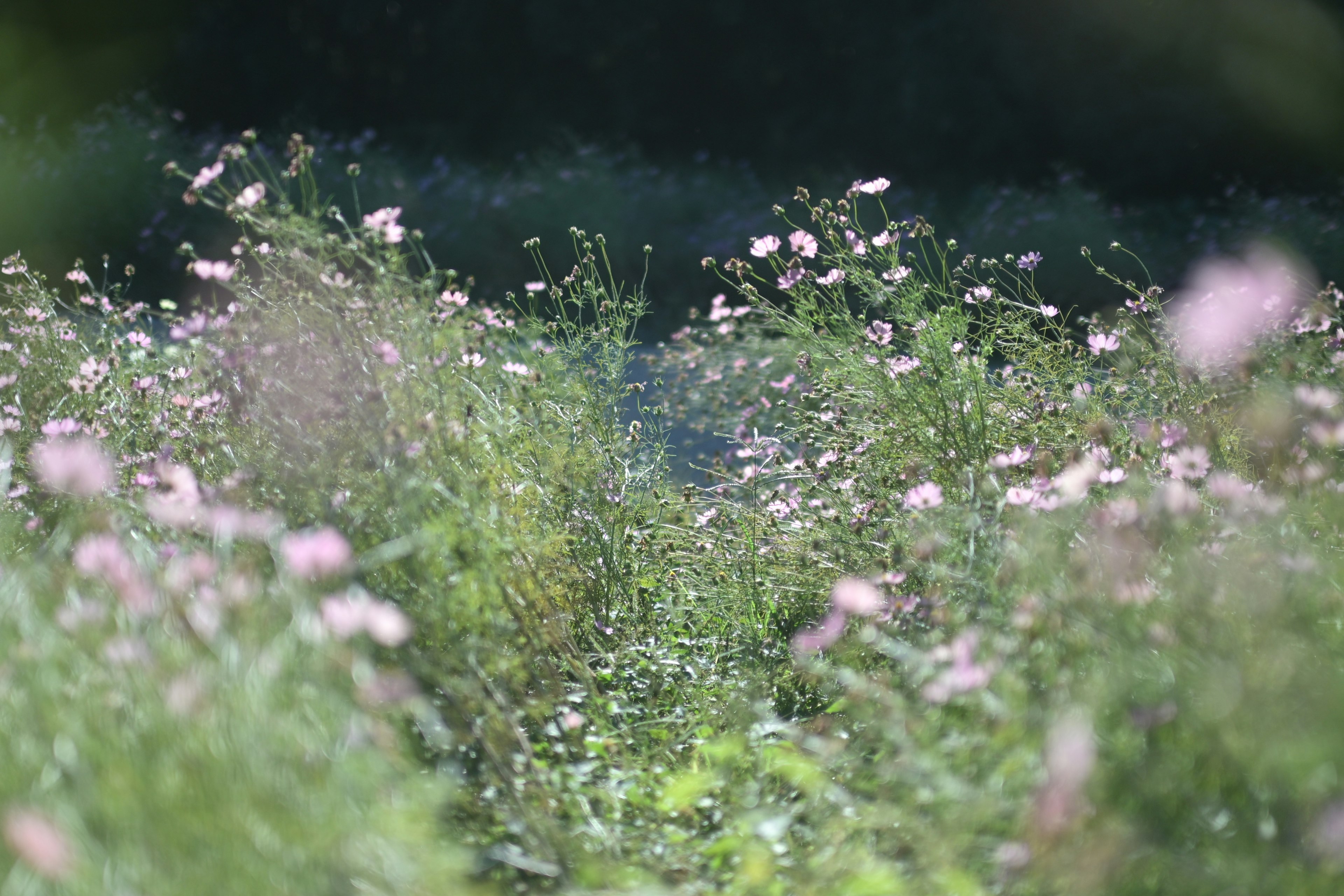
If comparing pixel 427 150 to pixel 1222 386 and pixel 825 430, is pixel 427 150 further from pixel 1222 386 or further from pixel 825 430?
pixel 1222 386

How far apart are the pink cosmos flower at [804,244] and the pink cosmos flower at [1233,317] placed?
941 mm

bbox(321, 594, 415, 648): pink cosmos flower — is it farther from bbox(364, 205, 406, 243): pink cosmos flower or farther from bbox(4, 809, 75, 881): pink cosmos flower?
bbox(364, 205, 406, 243): pink cosmos flower

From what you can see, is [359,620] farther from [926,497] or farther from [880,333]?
[880,333]

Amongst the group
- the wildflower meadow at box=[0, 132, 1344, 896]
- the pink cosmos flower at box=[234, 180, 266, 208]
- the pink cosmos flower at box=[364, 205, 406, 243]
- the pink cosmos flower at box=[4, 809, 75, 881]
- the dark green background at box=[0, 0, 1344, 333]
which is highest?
the pink cosmos flower at box=[234, 180, 266, 208]

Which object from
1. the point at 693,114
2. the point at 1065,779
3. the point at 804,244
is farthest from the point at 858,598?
the point at 693,114

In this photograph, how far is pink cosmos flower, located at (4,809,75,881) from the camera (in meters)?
0.93

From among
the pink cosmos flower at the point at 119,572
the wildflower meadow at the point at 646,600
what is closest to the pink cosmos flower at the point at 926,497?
the wildflower meadow at the point at 646,600

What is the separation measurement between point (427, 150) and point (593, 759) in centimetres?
917

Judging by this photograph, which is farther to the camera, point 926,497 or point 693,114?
point 693,114

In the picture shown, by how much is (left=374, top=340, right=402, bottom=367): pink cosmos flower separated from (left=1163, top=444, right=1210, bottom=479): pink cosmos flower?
4.69 feet

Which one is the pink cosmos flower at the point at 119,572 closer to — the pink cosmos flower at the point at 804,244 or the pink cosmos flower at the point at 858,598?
the pink cosmos flower at the point at 858,598

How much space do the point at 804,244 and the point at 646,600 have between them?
3.11ft

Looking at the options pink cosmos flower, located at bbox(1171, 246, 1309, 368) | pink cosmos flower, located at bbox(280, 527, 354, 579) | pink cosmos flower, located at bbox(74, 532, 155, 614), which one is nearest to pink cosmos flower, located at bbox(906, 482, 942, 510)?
pink cosmos flower, located at bbox(1171, 246, 1309, 368)

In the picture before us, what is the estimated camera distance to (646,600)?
2.65 metres
